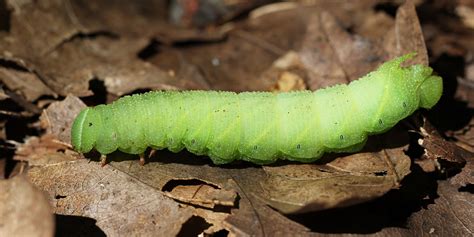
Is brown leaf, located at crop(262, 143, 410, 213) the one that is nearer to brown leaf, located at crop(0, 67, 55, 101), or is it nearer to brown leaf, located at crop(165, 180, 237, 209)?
brown leaf, located at crop(165, 180, 237, 209)

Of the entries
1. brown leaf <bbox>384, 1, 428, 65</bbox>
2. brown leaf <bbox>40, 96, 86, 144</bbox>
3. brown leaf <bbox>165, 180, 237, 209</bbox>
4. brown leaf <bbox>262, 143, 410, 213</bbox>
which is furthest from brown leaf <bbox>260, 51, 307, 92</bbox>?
brown leaf <bbox>40, 96, 86, 144</bbox>

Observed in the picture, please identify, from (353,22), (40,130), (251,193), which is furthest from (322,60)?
(40,130)

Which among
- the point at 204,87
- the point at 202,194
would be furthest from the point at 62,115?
the point at 202,194

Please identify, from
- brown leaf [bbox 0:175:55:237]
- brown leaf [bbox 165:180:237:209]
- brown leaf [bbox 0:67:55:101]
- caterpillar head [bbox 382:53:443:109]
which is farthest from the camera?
brown leaf [bbox 0:67:55:101]

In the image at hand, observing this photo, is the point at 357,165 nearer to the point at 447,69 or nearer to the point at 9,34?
the point at 447,69

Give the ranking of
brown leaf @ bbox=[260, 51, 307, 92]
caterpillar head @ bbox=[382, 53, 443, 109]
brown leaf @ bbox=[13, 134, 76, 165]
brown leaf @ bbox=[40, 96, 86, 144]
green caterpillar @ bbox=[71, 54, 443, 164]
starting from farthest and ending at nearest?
brown leaf @ bbox=[260, 51, 307, 92], brown leaf @ bbox=[40, 96, 86, 144], brown leaf @ bbox=[13, 134, 76, 165], caterpillar head @ bbox=[382, 53, 443, 109], green caterpillar @ bbox=[71, 54, 443, 164]

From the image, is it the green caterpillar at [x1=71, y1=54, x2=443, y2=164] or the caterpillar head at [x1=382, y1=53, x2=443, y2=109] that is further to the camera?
the caterpillar head at [x1=382, y1=53, x2=443, y2=109]

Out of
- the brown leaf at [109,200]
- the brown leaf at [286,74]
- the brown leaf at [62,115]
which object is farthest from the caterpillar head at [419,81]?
the brown leaf at [62,115]

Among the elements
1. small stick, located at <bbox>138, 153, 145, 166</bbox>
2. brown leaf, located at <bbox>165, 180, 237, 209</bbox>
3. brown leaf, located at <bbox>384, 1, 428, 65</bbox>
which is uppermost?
brown leaf, located at <bbox>384, 1, 428, 65</bbox>
